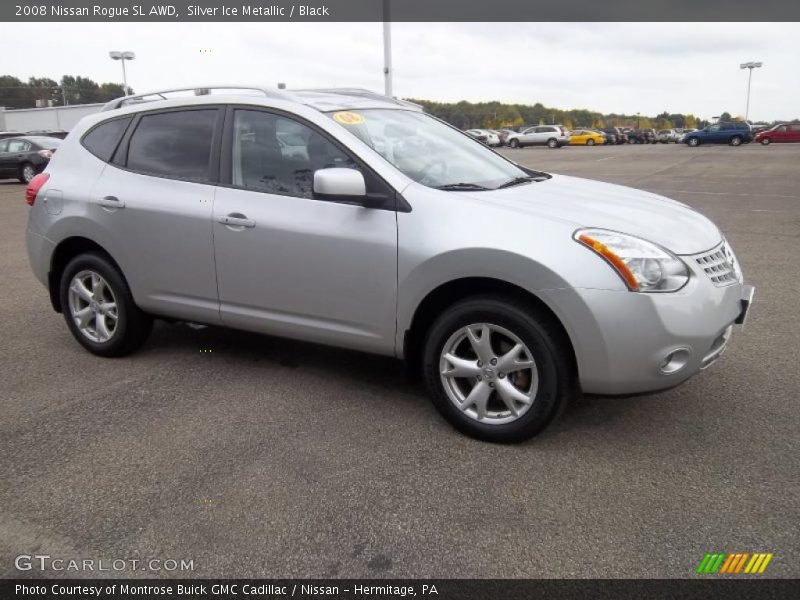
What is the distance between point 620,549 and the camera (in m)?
2.60

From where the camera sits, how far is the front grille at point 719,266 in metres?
3.32

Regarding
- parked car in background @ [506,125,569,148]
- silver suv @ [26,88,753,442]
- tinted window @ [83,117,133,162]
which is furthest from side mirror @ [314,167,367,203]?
parked car in background @ [506,125,569,148]

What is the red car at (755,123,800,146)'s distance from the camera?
46000mm

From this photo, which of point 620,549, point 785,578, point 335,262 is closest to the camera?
point 785,578

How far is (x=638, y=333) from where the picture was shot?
3088mm

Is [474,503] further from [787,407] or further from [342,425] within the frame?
[787,407]

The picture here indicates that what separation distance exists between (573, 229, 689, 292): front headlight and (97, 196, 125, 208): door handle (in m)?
2.95

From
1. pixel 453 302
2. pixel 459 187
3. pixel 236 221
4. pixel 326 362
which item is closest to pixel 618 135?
pixel 326 362

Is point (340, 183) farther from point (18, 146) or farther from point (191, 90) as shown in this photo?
point (18, 146)

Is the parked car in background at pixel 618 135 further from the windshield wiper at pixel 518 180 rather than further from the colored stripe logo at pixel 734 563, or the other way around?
the colored stripe logo at pixel 734 563

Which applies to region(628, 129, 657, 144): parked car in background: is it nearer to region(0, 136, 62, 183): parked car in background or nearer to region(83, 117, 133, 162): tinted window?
region(0, 136, 62, 183): parked car in background

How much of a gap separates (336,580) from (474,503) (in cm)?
73

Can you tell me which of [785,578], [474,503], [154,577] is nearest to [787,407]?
[785,578]

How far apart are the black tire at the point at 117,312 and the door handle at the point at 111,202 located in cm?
38
